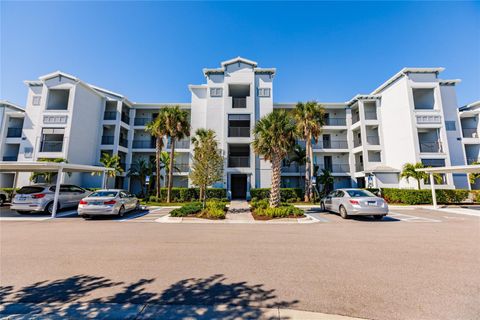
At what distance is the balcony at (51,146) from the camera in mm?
20312

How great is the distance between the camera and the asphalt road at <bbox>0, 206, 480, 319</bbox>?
10.2 ft

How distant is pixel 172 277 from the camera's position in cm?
393

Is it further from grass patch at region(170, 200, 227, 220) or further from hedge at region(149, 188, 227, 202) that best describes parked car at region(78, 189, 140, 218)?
hedge at region(149, 188, 227, 202)

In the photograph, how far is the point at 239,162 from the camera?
21.5m

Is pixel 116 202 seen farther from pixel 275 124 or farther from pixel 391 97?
pixel 391 97

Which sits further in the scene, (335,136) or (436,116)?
(335,136)

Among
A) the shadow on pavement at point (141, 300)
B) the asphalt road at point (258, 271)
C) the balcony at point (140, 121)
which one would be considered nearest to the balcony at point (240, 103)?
the balcony at point (140, 121)

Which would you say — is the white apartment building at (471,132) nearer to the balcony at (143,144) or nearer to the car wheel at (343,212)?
the car wheel at (343,212)

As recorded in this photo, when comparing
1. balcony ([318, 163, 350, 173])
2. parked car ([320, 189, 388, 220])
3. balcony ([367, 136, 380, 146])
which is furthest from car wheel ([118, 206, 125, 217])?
balcony ([367, 136, 380, 146])

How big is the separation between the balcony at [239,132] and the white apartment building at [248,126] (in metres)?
0.11

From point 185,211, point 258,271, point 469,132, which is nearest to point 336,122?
point 469,132

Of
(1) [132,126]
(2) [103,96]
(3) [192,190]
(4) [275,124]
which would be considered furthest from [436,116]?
(2) [103,96]

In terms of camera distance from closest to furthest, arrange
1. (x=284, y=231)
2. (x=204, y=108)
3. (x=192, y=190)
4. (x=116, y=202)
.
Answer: (x=284, y=231)
(x=116, y=202)
(x=192, y=190)
(x=204, y=108)

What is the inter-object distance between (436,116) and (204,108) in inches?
989
